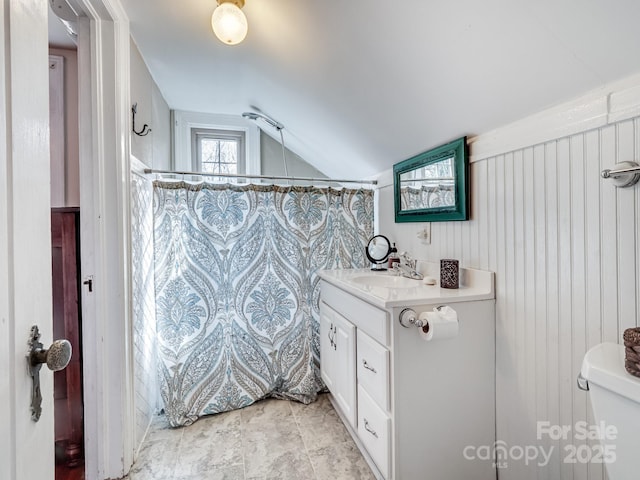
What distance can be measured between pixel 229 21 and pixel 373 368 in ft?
5.35

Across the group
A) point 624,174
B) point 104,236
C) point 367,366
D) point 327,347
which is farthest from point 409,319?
point 104,236

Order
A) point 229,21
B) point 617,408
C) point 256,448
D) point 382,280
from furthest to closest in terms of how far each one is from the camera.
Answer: point 382,280, point 256,448, point 229,21, point 617,408

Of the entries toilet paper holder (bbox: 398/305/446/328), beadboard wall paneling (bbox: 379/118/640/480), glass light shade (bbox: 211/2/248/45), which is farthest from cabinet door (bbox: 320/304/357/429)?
glass light shade (bbox: 211/2/248/45)

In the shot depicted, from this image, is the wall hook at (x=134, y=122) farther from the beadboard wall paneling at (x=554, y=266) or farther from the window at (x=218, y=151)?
the beadboard wall paneling at (x=554, y=266)

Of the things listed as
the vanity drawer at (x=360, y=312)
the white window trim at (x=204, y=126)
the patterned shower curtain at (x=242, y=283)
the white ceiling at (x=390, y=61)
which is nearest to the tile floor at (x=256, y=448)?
the patterned shower curtain at (x=242, y=283)

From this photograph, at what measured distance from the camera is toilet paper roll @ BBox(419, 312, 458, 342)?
1.20 metres

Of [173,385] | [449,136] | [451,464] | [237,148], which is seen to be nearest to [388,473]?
[451,464]

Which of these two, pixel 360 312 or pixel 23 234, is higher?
pixel 23 234

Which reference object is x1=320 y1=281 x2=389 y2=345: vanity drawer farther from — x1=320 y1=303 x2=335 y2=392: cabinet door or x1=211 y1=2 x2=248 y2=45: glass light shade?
x1=211 y1=2 x2=248 y2=45: glass light shade

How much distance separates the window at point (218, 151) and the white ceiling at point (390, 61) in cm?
44

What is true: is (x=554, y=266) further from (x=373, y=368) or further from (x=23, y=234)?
(x=23, y=234)

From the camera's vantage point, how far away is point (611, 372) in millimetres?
783

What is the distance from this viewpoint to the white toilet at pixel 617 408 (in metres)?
0.74

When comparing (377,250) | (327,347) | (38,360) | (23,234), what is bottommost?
(327,347)
